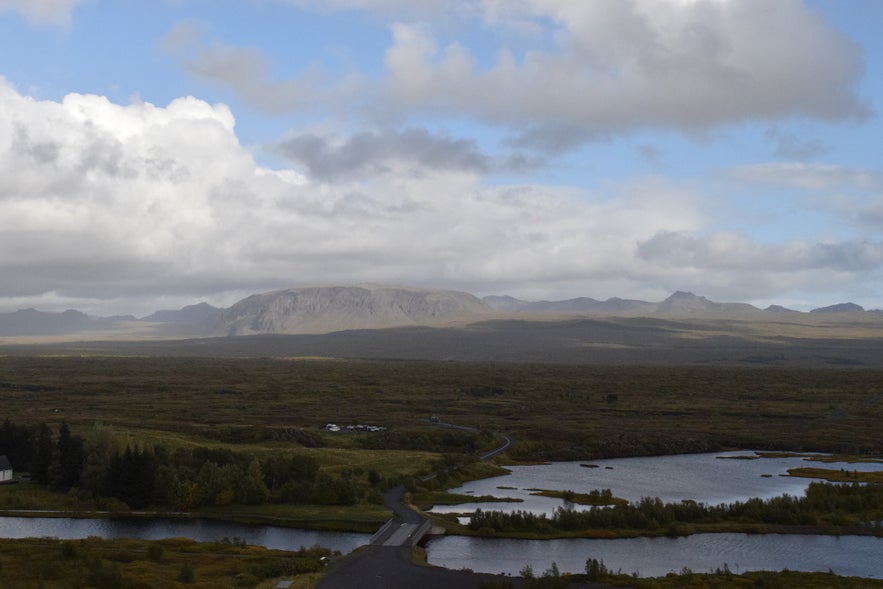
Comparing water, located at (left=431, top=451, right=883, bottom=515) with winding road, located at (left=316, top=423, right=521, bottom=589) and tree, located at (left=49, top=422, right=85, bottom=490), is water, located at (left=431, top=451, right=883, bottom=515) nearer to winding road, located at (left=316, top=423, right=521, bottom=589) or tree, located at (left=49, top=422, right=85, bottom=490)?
winding road, located at (left=316, top=423, right=521, bottom=589)

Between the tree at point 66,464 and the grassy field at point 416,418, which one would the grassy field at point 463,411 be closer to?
the grassy field at point 416,418

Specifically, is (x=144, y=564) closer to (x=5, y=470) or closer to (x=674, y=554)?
(x=674, y=554)

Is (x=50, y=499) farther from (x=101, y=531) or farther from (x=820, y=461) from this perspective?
(x=820, y=461)

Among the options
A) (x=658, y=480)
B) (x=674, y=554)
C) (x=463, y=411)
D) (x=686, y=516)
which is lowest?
(x=658, y=480)

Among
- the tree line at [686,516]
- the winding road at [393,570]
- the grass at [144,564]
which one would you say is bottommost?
the tree line at [686,516]

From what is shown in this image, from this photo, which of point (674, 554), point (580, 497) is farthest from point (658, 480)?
point (674, 554)

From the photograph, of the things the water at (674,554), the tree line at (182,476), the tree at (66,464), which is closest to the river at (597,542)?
the water at (674,554)
